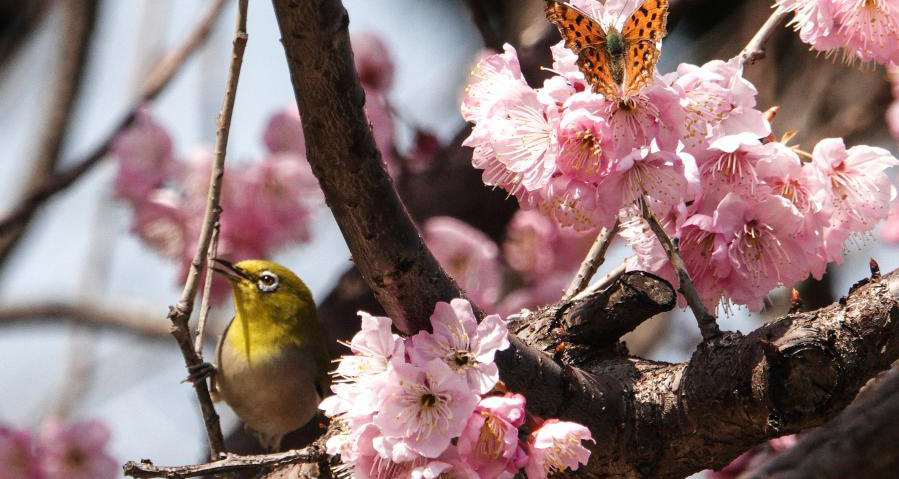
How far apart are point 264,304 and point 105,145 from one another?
84cm

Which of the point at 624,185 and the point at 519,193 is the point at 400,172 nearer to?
the point at 519,193

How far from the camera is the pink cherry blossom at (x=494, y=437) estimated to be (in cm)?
152

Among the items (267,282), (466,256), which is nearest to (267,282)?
(267,282)

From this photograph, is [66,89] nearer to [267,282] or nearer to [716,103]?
[267,282]

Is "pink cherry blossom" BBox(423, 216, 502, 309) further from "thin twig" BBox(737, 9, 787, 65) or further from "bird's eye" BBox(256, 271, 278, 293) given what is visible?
"thin twig" BBox(737, 9, 787, 65)

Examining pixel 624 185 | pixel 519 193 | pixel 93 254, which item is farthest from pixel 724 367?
pixel 93 254

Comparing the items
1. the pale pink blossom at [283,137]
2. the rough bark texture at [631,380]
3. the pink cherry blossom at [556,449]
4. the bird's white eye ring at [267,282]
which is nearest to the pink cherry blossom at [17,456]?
the bird's white eye ring at [267,282]

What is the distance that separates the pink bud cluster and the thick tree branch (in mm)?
2883

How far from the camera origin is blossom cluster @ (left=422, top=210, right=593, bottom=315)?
3.82 m

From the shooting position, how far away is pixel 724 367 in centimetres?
161

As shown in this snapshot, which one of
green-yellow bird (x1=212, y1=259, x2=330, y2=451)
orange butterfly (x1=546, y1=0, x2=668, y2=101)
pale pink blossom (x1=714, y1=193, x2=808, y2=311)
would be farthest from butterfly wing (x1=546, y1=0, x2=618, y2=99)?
green-yellow bird (x1=212, y1=259, x2=330, y2=451)

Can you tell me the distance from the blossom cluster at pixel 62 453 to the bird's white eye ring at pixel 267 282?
0.86 m

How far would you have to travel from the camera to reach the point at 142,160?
3676 millimetres

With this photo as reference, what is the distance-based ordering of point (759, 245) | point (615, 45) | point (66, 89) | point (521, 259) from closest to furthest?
point (615, 45) < point (759, 245) < point (521, 259) < point (66, 89)
